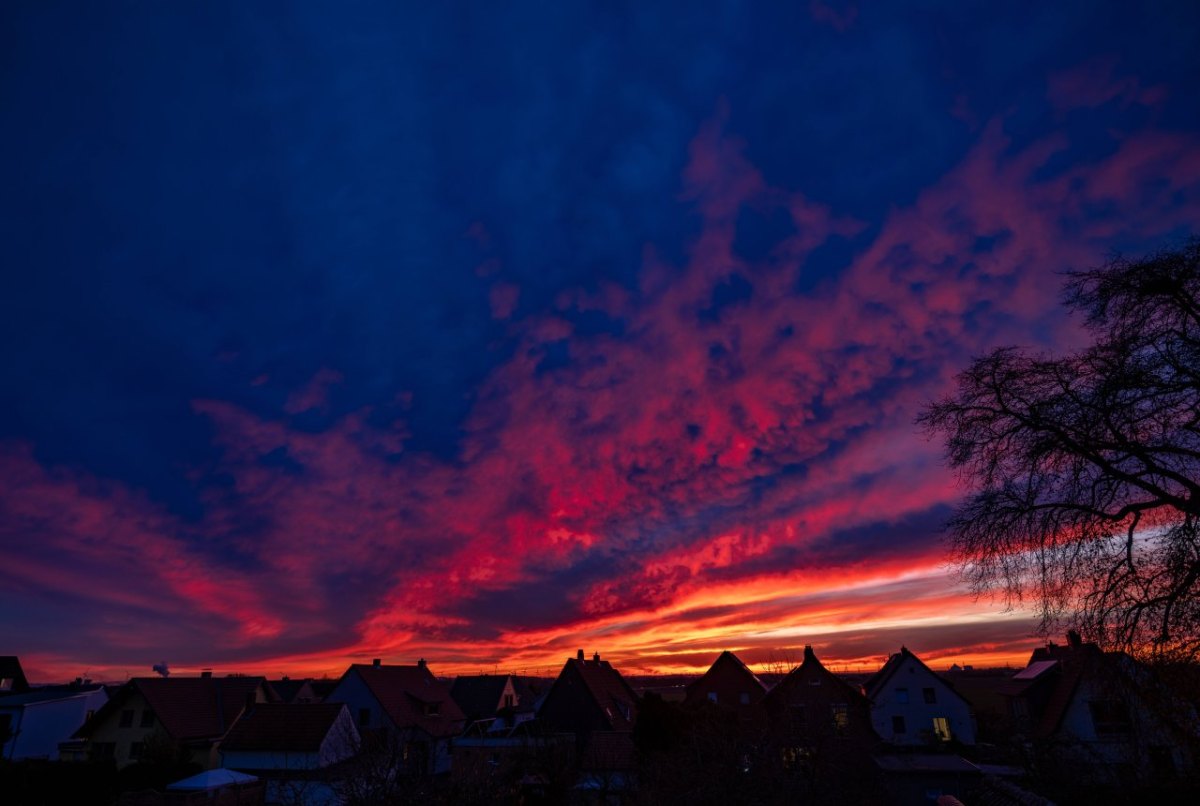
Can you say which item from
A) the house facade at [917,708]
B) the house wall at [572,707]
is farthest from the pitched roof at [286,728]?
the house facade at [917,708]

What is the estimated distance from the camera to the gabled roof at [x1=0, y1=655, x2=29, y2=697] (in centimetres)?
6971

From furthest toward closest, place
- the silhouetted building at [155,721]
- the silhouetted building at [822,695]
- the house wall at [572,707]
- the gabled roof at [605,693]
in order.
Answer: the gabled roof at [605,693]
the house wall at [572,707]
the silhouetted building at [155,721]
the silhouetted building at [822,695]

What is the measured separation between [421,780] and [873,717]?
57.3m

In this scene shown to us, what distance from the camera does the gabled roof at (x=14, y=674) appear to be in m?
69.7

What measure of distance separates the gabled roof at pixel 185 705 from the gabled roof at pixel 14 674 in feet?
109

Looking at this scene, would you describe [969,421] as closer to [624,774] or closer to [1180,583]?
[1180,583]

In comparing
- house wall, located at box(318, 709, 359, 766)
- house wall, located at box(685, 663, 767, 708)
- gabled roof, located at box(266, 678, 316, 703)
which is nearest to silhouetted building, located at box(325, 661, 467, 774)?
house wall, located at box(318, 709, 359, 766)

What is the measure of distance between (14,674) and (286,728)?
58.0m

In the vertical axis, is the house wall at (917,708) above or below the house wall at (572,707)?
below

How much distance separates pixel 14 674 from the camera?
237ft

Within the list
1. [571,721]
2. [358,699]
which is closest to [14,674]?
[358,699]

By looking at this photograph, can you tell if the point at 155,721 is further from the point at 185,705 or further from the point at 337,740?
the point at 337,740

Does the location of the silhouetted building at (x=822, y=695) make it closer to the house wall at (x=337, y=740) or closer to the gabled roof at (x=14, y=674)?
the house wall at (x=337, y=740)

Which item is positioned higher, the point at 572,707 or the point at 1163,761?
the point at 1163,761
